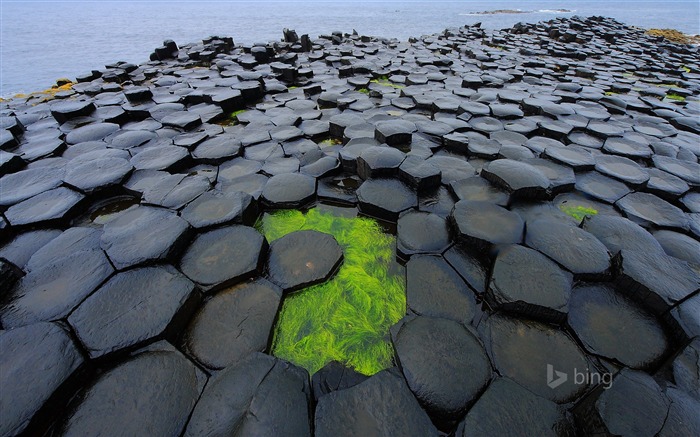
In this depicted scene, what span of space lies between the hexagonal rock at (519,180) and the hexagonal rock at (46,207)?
3549mm

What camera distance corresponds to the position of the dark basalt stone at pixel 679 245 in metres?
2.00

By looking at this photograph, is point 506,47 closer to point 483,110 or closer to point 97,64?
point 483,110

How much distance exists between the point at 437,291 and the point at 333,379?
787 millimetres

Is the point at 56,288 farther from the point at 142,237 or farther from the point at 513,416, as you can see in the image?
the point at 513,416

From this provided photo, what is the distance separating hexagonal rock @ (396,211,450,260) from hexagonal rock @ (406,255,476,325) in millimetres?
99

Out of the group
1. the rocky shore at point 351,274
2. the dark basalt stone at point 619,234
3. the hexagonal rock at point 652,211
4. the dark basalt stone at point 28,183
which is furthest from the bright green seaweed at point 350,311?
the dark basalt stone at point 28,183

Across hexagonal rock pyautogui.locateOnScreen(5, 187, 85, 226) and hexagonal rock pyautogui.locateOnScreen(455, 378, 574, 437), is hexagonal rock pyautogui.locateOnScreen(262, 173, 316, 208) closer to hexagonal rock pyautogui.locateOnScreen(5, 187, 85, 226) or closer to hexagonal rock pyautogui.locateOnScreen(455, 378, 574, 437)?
hexagonal rock pyautogui.locateOnScreen(5, 187, 85, 226)

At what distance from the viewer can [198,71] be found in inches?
262

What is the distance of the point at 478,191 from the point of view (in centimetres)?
251

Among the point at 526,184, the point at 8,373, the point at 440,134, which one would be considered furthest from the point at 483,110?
the point at 8,373

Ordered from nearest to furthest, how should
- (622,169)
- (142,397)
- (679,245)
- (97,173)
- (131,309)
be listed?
(142,397) → (131,309) → (679,245) → (97,173) → (622,169)

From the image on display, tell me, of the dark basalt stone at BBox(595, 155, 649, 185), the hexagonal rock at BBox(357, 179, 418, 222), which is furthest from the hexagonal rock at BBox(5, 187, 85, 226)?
the dark basalt stone at BBox(595, 155, 649, 185)

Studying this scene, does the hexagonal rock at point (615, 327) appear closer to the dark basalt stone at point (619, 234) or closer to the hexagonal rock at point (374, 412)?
the dark basalt stone at point (619, 234)

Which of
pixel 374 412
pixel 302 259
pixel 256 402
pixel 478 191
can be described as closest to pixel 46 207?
pixel 302 259
